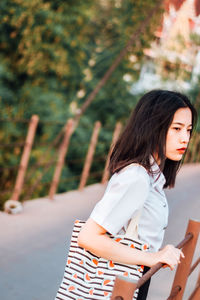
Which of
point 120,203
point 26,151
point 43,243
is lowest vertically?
point 43,243

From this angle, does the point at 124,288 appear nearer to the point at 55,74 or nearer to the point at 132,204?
the point at 132,204

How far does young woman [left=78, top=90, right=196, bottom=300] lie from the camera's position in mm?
1173

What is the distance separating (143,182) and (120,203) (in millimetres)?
86

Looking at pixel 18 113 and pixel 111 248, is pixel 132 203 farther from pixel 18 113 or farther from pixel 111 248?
pixel 18 113

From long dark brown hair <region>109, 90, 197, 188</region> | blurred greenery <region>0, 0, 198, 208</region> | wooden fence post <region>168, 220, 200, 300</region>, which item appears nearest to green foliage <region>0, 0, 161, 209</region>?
blurred greenery <region>0, 0, 198, 208</region>

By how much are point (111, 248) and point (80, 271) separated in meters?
0.14

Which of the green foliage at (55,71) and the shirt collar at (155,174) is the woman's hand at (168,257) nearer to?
the shirt collar at (155,174)

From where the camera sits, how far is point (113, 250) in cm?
118

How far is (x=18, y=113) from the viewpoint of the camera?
9328 mm

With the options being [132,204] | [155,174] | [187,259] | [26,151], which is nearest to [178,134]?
[155,174]

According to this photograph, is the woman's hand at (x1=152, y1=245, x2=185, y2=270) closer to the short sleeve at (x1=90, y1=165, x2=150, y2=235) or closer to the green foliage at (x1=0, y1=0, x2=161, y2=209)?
the short sleeve at (x1=90, y1=165, x2=150, y2=235)

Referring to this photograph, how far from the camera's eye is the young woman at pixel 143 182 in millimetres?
1173

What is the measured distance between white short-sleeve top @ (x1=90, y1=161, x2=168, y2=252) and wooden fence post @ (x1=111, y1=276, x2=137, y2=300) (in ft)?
0.65

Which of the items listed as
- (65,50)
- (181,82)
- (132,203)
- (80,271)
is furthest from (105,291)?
(181,82)
